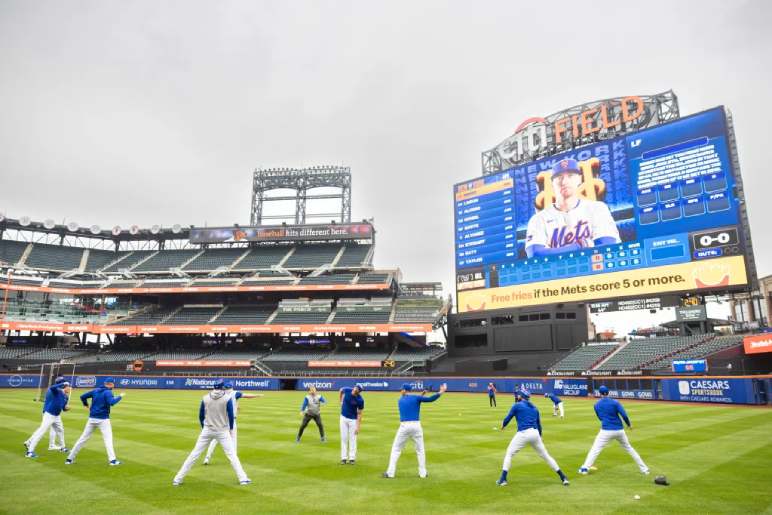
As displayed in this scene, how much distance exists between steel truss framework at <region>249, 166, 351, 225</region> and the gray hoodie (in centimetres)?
6588

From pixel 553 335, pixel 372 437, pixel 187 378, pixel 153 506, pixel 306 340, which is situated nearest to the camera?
pixel 153 506

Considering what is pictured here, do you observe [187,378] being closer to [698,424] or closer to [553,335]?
[553,335]

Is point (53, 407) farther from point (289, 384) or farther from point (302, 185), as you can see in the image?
point (302, 185)

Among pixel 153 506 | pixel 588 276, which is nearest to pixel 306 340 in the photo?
pixel 588 276

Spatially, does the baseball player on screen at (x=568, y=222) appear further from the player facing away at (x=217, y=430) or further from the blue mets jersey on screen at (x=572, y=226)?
the player facing away at (x=217, y=430)

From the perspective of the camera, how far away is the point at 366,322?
61062 millimetres

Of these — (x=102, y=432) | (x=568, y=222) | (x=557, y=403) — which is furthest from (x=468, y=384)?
(x=102, y=432)

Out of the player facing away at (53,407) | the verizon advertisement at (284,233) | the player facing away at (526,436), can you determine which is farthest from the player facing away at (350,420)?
the verizon advertisement at (284,233)

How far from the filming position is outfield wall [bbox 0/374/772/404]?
1146 inches

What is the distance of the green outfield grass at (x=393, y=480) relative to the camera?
8.52 meters

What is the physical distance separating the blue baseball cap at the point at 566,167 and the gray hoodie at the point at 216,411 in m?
42.9

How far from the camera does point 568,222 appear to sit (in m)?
45.7

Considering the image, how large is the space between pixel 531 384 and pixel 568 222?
1464 cm

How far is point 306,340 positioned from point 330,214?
820 inches
